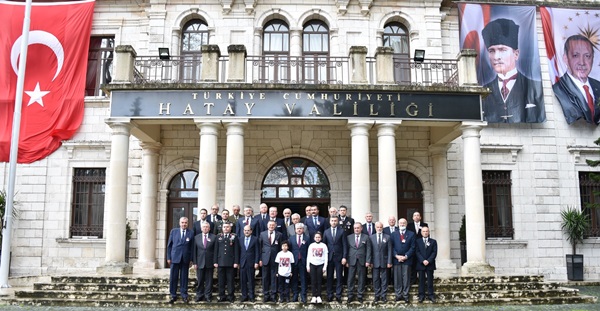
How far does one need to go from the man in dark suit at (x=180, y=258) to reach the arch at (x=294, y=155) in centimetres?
618

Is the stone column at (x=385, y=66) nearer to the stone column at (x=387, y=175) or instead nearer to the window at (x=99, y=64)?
the stone column at (x=387, y=175)

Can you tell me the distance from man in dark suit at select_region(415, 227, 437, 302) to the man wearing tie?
2.28 feet

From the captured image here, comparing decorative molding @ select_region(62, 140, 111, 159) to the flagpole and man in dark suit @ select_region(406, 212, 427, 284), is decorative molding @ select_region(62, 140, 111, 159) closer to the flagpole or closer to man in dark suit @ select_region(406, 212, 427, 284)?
the flagpole

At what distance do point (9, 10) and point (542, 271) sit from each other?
20.6m

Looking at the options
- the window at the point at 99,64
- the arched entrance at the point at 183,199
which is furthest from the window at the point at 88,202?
the window at the point at 99,64

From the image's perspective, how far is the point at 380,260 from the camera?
11.7 meters

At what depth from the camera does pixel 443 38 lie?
63.0 ft

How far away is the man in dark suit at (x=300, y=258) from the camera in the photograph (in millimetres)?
11500

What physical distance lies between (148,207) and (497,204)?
12.1 meters

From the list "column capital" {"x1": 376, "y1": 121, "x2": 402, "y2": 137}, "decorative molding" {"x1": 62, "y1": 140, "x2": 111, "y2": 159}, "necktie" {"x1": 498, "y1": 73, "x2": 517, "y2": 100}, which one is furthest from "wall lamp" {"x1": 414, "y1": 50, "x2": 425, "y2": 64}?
"decorative molding" {"x1": 62, "y1": 140, "x2": 111, "y2": 159}

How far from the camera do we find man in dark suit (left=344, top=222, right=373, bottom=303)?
11641 millimetres

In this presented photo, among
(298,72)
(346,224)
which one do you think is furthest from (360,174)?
(298,72)

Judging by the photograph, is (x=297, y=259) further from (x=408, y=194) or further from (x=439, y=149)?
(x=439, y=149)

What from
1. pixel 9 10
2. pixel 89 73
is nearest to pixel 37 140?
pixel 89 73
